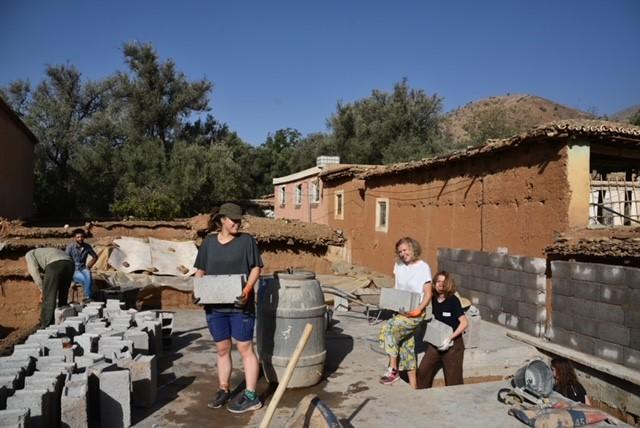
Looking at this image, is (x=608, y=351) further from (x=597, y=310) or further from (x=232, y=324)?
(x=232, y=324)

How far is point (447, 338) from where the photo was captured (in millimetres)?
5977

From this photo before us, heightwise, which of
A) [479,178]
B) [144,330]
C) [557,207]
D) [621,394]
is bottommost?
[621,394]

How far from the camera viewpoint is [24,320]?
12023mm

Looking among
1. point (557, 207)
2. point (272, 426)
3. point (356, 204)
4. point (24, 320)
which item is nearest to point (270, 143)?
point (356, 204)

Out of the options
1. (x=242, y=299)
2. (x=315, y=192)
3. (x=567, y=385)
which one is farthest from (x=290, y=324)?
(x=315, y=192)

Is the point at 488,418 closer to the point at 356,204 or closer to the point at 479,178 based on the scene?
the point at 479,178

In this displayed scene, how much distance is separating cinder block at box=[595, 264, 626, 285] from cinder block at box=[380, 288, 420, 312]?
3.96 m

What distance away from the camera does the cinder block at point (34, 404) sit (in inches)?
150

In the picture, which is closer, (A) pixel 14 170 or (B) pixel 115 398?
(B) pixel 115 398

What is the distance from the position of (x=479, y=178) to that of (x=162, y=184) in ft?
66.8

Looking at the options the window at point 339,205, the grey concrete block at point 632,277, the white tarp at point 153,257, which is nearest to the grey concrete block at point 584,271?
the grey concrete block at point 632,277

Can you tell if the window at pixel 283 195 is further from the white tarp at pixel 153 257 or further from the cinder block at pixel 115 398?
the cinder block at pixel 115 398

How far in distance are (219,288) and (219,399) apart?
1096mm

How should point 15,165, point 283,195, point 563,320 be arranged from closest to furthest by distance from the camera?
point 563,320
point 15,165
point 283,195
